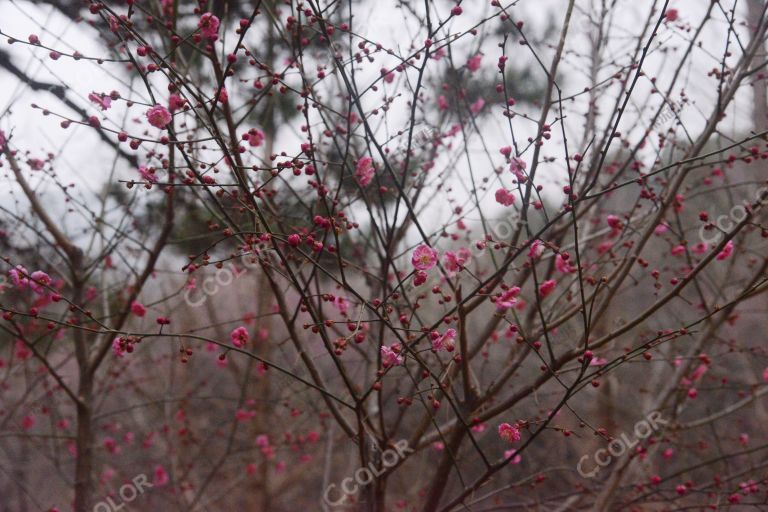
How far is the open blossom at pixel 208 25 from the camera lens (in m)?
2.00

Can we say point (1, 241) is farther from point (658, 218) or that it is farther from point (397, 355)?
point (658, 218)

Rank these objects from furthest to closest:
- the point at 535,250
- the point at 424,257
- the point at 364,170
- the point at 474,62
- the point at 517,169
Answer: the point at 474,62 < the point at 364,170 < the point at 535,250 < the point at 424,257 < the point at 517,169

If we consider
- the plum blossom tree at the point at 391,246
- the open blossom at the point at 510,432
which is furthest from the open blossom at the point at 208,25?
the open blossom at the point at 510,432

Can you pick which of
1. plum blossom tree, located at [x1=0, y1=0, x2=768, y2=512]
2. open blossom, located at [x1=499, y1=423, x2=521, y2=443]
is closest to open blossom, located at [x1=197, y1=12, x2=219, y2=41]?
plum blossom tree, located at [x1=0, y1=0, x2=768, y2=512]

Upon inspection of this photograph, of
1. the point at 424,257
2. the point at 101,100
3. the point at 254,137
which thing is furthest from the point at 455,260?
the point at 101,100

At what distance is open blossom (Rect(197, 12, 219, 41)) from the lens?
6.57ft

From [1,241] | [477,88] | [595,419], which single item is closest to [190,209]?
[1,241]

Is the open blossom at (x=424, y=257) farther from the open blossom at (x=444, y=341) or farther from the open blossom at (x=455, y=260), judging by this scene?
the open blossom at (x=444, y=341)

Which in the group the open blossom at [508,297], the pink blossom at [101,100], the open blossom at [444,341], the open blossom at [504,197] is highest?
the pink blossom at [101,100]

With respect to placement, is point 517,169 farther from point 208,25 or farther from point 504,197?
point 208,25

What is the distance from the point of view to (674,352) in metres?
4.48

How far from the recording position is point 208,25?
2.04m

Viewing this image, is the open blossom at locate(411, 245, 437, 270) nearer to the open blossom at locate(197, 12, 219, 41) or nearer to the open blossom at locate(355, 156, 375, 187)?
the open blossom at locate(355, 156, 375, 187)

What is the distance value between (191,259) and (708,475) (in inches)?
303
